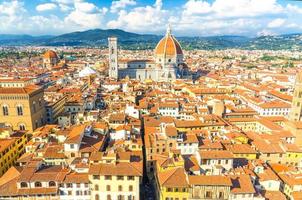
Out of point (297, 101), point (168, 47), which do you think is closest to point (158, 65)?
point (168, 47)

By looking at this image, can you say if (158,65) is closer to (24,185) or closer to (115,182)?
(115,182)

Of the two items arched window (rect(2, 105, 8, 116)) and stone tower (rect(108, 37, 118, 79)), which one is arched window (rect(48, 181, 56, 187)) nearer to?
arched window (rect(2, 105, 8, 116))

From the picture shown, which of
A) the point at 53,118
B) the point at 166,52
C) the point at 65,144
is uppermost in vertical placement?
the point at 166,52

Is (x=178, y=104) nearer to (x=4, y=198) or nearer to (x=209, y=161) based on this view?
(x=209, y=161)

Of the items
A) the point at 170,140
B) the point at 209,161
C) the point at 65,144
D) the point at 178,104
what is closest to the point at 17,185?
the point at 65,144

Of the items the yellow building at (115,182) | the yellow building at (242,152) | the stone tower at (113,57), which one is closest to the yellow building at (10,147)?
the yellow building at (115,182)

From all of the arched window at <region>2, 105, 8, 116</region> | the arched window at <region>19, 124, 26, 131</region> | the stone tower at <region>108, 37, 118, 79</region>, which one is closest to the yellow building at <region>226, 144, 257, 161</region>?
the arched window at <region>19, 124, 26, 131</region>

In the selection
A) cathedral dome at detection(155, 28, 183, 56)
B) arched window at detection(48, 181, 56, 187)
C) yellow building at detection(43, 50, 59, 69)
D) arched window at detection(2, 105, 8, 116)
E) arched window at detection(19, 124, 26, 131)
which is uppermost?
cathedral dome at detection(155, 28, 183, 56)
